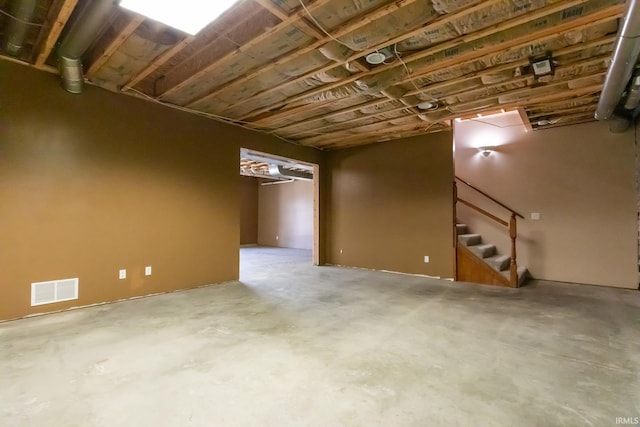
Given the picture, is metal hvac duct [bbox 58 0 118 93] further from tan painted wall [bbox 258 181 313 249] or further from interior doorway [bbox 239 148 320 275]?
tan painted wall [bbox 258 181 313 249]

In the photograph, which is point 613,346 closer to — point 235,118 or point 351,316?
point 351,316

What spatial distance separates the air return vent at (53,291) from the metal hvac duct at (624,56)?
18.5 ft

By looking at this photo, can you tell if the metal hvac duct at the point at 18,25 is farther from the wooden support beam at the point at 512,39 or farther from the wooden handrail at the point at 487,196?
the wooden handrail at the point at 487,196

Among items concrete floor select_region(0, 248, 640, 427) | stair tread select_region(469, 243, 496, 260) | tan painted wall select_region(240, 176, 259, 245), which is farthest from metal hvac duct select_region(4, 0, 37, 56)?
tan painted wall select_region(240, 176, 259, 245)

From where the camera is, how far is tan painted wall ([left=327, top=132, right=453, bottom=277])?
5.49 metres

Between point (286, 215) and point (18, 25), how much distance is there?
29.6 feet

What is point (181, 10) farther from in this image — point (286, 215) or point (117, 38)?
point (286, 215)

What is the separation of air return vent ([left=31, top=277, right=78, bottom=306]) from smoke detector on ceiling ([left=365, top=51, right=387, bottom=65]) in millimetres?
4076

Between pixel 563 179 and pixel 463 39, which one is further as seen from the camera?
pixel 563 179

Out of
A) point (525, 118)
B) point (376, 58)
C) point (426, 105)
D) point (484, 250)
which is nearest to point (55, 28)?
point (376, 58)

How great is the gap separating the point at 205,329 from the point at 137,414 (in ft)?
4.17

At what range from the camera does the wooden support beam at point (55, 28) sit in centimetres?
232

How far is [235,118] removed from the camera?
489 centimetres

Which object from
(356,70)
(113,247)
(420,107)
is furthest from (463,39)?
(113,247)
